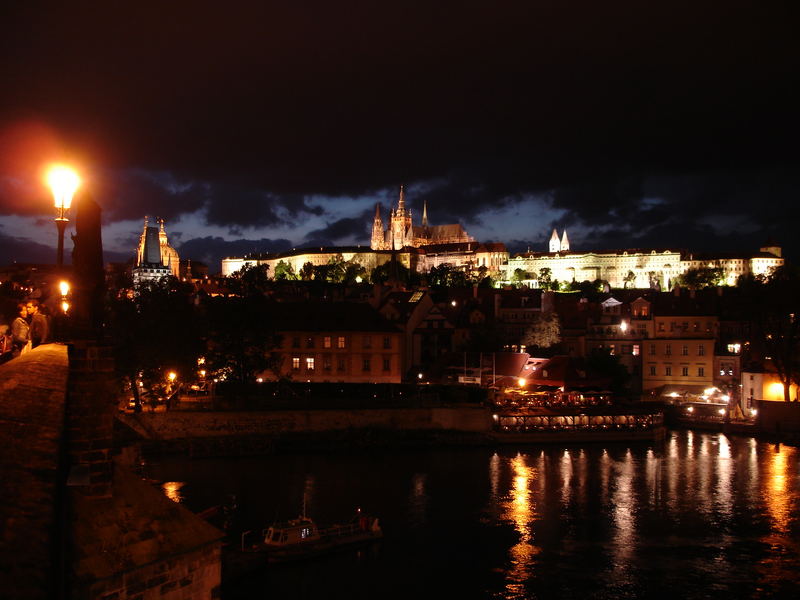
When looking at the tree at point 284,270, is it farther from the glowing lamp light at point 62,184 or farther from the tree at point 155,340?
the glowing lamp light at point 62,184

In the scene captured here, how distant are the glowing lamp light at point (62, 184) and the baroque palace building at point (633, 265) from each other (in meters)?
155

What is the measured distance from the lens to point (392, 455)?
35750 millimetres

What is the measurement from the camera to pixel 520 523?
24.2 m

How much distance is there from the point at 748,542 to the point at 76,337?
67.5 ft

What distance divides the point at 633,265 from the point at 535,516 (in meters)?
156

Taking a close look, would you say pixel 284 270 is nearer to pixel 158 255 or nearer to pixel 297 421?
pixel 158 255

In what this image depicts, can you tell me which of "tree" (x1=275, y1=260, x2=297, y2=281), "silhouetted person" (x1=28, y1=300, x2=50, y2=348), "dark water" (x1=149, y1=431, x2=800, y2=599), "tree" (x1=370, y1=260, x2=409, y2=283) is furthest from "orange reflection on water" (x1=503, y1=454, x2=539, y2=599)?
"tree" (x1=275, y1=260, x2=297, y2=281)

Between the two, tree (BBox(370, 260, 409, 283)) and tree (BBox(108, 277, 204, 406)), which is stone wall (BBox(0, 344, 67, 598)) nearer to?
tree (BBox(108, 277, 204, 406))

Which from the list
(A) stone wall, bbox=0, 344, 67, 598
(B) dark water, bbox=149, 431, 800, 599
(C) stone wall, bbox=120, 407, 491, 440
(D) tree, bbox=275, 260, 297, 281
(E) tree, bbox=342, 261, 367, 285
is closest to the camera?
(A) stone wall, bbox=0, 344, 67, 598

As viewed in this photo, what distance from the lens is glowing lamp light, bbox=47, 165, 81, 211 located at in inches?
373

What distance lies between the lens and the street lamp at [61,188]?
9491 millimetres

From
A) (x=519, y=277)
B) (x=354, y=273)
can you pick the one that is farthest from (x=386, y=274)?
(x=519, y=277)

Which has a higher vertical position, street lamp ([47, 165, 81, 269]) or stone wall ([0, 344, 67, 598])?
street lamp ([47, 165, 81, 269])

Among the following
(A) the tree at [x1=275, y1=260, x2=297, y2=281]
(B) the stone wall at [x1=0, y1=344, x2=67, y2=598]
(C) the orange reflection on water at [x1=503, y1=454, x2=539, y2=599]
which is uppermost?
(A) the tree at [x1=275, y1=260, x2=297, y2=281]
